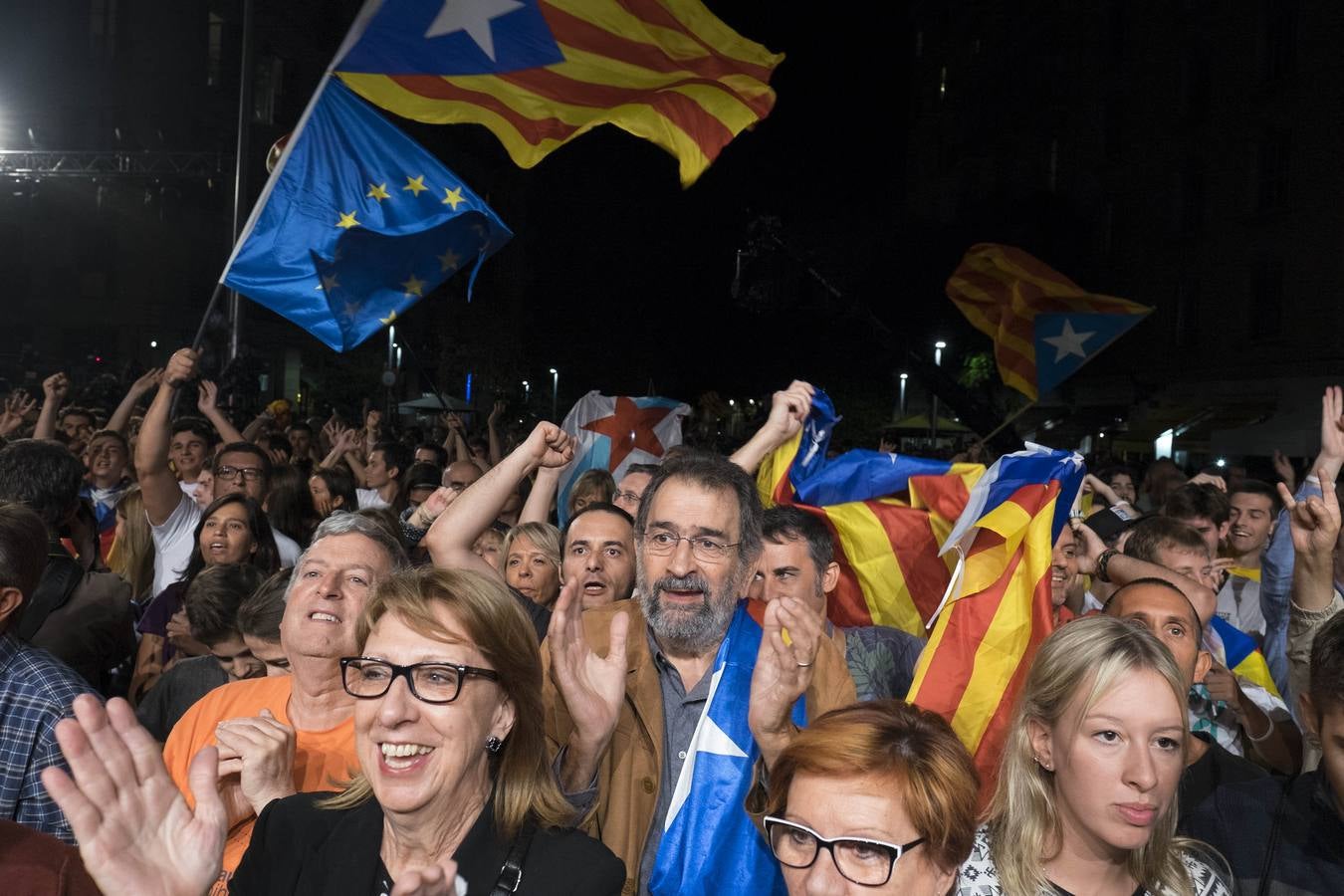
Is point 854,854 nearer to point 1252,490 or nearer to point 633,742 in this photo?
point 633,742

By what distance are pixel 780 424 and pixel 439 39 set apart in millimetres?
4137

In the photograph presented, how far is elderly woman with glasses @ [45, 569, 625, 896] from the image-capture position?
2.46 meters

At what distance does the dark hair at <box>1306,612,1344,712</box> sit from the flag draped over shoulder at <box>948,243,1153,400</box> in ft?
37.0

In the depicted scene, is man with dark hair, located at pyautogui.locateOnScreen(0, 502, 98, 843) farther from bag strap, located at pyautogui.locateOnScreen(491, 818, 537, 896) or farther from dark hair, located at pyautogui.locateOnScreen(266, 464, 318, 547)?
dark hair, located at pyautogui.locateOnScreen(266, 464, 318, 547)

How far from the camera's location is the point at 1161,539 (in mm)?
5055

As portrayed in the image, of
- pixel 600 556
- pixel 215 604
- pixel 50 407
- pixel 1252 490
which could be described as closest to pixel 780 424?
pixel 600 556

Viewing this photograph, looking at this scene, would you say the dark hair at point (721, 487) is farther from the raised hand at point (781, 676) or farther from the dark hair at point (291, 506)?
the dark hair at point (291, 506)

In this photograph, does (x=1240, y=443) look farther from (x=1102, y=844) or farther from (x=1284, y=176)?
(x=1102, y=844)

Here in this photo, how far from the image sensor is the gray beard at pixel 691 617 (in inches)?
134

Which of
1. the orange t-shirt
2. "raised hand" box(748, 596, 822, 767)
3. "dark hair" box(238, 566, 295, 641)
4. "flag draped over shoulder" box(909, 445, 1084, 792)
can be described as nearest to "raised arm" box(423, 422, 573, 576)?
"dark hair" box(238, 566, 295, 641)

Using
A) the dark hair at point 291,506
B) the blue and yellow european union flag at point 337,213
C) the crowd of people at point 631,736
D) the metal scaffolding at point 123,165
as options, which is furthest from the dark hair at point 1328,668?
the metal scaffolding at point 123,165

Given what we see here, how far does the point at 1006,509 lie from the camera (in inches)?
186

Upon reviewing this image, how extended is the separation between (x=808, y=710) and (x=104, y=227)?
43694 millimetres

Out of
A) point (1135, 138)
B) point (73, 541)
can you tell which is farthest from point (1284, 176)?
point (73, 541)
